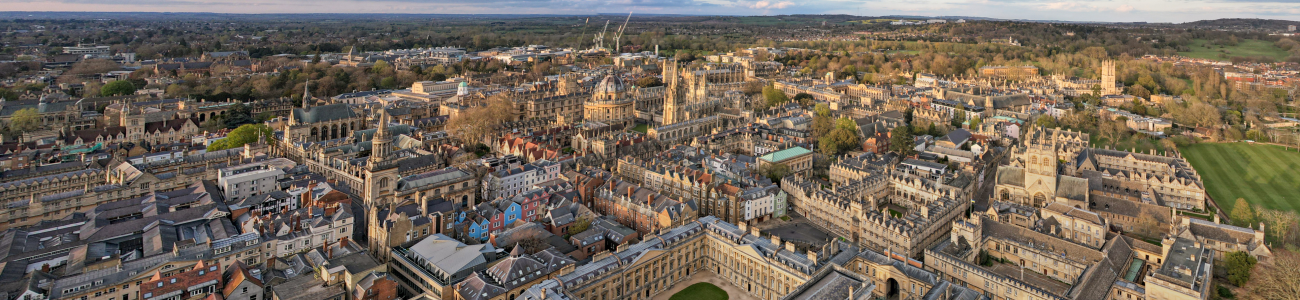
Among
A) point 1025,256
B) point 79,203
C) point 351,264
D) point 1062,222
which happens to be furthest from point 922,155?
point 79,203

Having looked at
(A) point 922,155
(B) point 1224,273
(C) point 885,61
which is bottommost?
(B) point 1224,273

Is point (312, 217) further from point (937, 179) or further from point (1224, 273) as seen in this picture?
point (1224, 273)

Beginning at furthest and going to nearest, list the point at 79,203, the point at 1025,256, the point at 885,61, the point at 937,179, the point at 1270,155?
1. the point at 885,61
2. the point at 1270,155
3. the point at 937,179
4. the point at 79,203
5. the point at 1025,256

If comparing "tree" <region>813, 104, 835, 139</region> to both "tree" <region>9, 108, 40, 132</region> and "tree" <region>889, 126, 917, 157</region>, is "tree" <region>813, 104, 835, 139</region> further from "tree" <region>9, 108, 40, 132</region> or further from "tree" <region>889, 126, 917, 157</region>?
"tree" <region>9, 108, 40, 132</region>

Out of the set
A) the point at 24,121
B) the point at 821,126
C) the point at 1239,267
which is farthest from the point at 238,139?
the point at 1239,267

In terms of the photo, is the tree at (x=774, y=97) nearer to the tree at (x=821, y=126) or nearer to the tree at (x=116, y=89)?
the tree at (x=821, y=126)

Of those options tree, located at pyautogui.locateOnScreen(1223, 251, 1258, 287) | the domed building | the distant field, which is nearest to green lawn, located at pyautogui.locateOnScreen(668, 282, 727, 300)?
tree, located at pyautogui.locateOnScreen(1223, 251, 1258, 287)
